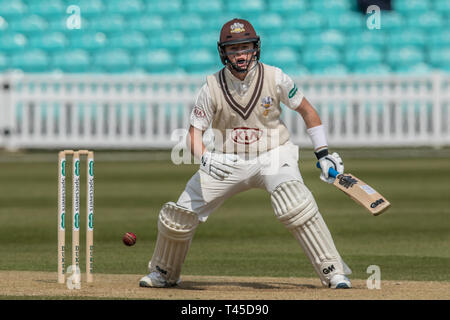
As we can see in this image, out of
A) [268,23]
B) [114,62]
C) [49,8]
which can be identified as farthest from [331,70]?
[49,8]

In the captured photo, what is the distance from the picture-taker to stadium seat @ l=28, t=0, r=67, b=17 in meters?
23.9

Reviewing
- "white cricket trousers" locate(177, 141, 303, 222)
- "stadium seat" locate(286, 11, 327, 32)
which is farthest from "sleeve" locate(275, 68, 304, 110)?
"stadium seat" locate(286, 11, 327, 32)

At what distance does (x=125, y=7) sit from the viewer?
23.8 m

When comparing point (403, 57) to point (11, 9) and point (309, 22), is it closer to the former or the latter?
point (309, 22)

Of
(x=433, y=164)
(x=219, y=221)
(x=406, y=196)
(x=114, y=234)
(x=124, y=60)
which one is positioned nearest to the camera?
(x=114, y=234)

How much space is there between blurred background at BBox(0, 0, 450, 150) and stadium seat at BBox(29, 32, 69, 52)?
0.03 metres

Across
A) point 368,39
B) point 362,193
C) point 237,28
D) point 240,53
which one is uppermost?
point 237,28

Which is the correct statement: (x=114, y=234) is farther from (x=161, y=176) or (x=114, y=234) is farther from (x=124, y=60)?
(x=124, y=60)

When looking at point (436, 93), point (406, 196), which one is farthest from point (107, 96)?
point (406, 196)

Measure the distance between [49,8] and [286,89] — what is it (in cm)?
1807

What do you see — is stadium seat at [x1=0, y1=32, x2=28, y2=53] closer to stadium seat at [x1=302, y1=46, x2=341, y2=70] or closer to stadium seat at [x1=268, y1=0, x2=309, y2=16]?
stadium seat at [x1=268, y1=0, x2=309, y2=16]

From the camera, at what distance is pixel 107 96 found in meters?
20.1

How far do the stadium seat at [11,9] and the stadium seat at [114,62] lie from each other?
263 centimetres

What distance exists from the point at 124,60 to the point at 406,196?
11.0 meters
